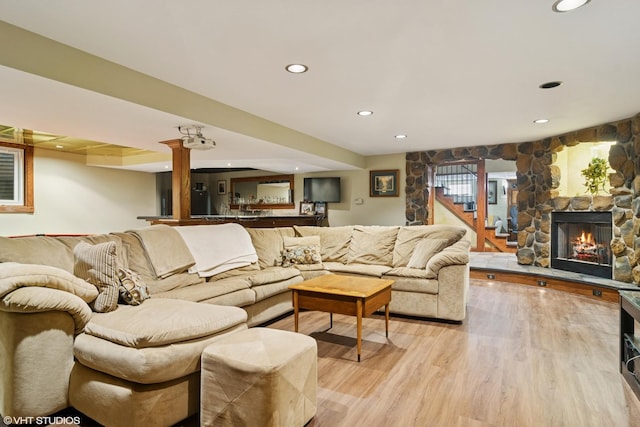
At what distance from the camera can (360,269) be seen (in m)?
4.09

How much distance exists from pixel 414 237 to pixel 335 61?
94.9 inches

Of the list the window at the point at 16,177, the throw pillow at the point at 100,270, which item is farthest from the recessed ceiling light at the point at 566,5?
the window at the point at 16,177

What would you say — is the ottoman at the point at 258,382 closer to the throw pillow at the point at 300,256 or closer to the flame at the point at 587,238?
the throw pillow at the point at 300,256

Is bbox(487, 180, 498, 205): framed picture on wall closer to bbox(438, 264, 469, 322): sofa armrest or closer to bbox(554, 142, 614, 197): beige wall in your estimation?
bbox(554, 142, 614, 197): beige wall

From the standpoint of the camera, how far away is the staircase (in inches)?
321

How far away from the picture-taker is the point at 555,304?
4324 mm

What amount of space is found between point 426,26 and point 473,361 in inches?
94.6

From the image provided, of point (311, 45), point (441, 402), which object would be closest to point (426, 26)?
point (311, 45)

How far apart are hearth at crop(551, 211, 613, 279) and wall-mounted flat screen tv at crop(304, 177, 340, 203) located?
394 centimetres

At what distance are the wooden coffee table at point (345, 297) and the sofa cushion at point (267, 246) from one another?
3.67ft

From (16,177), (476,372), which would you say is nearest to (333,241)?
(476,372)

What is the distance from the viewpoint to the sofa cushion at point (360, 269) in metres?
3.95

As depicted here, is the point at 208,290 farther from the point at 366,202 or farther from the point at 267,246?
the point at 366,202

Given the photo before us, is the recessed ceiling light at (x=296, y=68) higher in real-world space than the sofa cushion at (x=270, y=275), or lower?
higher
